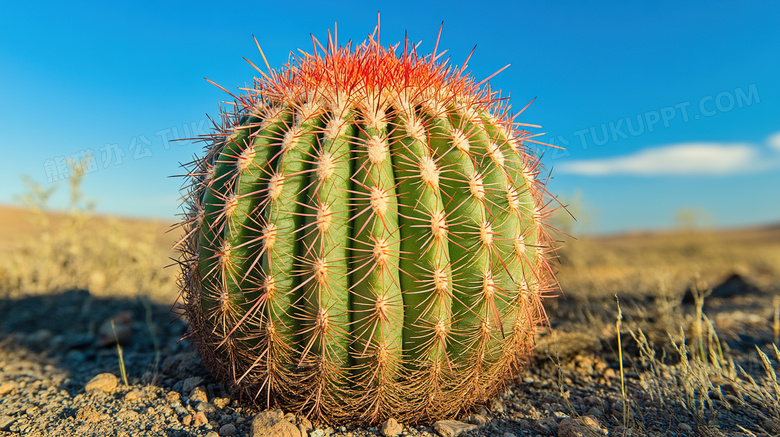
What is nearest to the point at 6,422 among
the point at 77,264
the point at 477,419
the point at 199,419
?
the point at 199,419

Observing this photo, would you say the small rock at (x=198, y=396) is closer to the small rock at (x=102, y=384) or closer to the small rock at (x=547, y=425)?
the small rock at (x=102, y=384)

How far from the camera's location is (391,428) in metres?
2.66

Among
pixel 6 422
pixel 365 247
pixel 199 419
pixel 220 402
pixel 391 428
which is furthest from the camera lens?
pixel 220 402

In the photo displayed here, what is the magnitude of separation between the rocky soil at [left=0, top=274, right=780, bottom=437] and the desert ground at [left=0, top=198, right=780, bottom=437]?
12 millimetres

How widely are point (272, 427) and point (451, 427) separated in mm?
989

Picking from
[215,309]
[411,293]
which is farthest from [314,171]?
[215,309]

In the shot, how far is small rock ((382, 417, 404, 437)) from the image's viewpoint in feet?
8.68

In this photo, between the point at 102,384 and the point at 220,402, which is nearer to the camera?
the point at 220,402

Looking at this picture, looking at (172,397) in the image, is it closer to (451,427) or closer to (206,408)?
(206,408)

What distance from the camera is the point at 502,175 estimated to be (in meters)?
2.74

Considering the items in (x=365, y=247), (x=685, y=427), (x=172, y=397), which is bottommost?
(x=685, y=427)

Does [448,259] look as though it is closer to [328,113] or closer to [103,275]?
[328,113]

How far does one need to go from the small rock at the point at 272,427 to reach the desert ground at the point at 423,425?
2 cm

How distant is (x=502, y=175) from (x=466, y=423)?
1487mm
